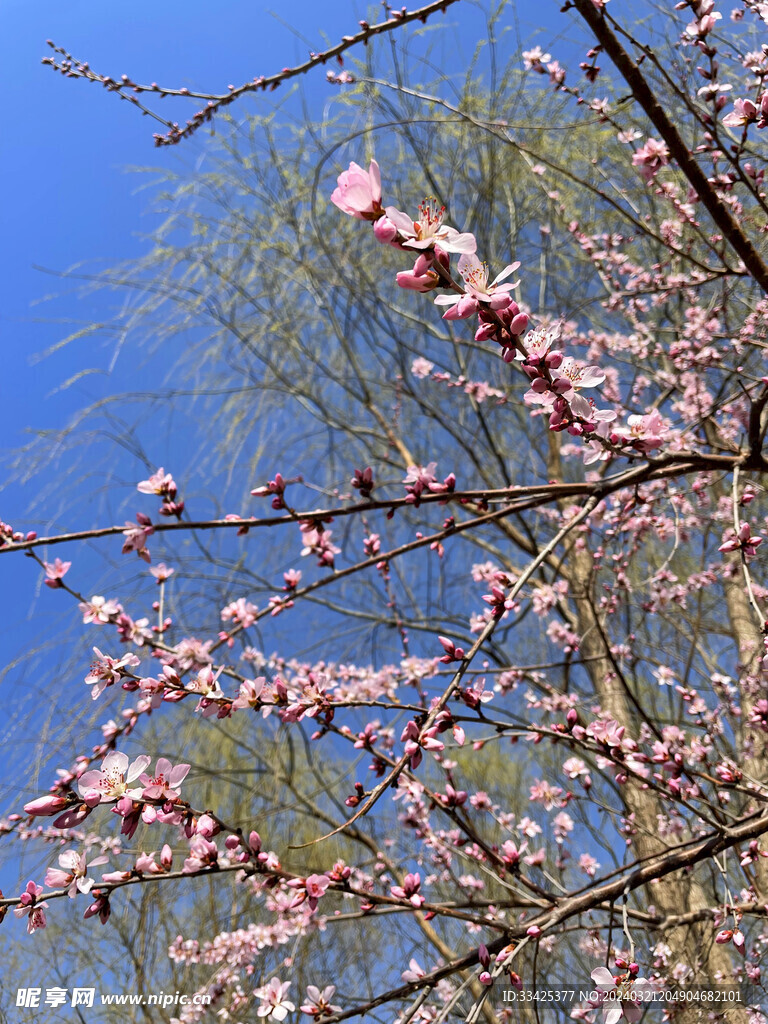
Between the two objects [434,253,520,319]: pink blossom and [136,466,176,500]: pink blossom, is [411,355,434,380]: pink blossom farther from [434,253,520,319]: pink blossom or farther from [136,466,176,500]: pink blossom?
[434,253,520,319]: pink blossom

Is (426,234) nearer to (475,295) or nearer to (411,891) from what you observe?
(475,295)

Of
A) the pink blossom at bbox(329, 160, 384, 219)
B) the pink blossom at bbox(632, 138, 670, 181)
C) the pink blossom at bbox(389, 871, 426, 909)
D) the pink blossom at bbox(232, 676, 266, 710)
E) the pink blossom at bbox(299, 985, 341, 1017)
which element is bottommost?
the pink blossom at bbox(299, 985, 341, 1017)

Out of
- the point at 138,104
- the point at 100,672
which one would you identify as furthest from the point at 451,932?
the point at 138,104

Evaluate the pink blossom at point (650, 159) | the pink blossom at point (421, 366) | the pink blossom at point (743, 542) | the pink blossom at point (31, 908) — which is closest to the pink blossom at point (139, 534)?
the pink blossom at point (31, 908)

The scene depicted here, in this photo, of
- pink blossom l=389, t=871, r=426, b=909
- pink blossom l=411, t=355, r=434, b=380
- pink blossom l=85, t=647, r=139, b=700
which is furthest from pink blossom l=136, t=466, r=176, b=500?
pink blossom l=411, t=355, r=434, b=380

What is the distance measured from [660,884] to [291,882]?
87.1 inches

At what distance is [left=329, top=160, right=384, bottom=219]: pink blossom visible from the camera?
0.73m

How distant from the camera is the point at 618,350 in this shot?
3.84 meters

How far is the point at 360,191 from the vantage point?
28.9 inches

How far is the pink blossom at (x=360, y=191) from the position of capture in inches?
28.7

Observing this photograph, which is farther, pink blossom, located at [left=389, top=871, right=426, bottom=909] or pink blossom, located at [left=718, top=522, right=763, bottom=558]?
pink blossom, located at [left=389, top=871, right=426, bottom=909]

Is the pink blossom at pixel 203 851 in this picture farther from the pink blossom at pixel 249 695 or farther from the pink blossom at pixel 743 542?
the pink blossom at pixel 743 542

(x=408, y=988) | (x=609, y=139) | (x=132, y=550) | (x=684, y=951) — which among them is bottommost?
(x=684, y=951)

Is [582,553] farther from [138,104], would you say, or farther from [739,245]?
[138,104]
